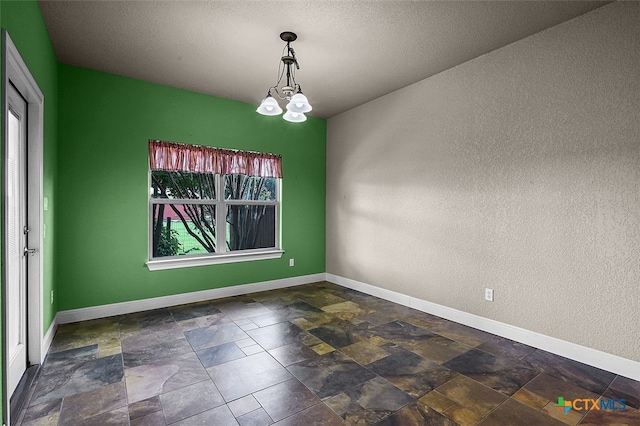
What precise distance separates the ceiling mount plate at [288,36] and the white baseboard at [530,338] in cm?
309

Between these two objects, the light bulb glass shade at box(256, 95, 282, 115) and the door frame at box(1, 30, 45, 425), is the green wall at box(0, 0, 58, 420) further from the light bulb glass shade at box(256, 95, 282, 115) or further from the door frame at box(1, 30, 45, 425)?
the light bulb glass shade at box(256, 95, 282, 115)

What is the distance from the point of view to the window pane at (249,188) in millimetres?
4566

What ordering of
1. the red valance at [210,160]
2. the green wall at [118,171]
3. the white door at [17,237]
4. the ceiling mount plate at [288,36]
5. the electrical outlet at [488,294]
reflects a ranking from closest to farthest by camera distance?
the white door at [17,237] < the ceiling mount plate at [288,36] < the electrical outlet at [488,294] < the green wall at [118,171] < the red valance at [210,160]

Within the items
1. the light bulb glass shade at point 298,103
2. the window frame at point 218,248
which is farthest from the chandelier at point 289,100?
the window frame at point 218,248

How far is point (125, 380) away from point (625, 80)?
419cm

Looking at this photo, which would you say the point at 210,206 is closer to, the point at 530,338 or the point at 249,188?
the point at 249,188

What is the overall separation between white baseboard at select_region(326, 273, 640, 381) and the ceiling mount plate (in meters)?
3.09

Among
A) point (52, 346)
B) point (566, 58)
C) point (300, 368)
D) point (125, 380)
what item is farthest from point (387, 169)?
point (52, 346)

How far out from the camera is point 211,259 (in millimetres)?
4316

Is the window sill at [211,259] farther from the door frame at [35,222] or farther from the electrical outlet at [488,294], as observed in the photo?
the electrical outlet at [488,294]

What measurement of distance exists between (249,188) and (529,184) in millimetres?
3408

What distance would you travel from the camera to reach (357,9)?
2498mm

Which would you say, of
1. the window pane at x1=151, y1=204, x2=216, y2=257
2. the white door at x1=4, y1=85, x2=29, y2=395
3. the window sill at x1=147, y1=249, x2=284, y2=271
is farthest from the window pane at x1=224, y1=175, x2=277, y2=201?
the white door at x1=4, y1=85, x2=29, y2=395

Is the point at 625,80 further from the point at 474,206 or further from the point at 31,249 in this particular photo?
the point at 31,249
